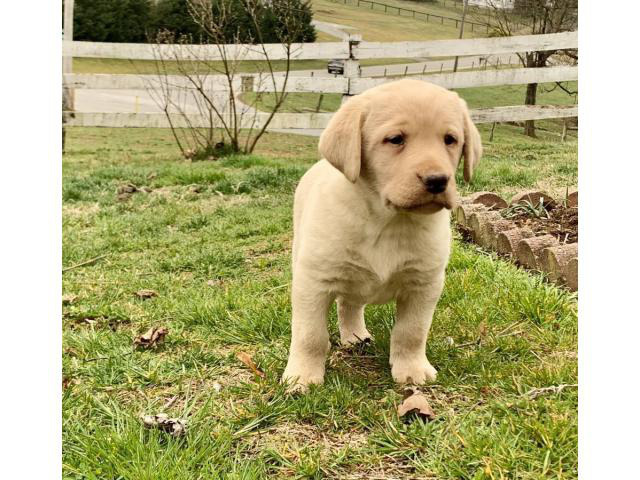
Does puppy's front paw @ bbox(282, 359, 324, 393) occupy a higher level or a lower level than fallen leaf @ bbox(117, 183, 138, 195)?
higher

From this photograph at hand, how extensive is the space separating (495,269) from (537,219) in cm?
81

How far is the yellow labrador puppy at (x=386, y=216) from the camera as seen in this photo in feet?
6.99

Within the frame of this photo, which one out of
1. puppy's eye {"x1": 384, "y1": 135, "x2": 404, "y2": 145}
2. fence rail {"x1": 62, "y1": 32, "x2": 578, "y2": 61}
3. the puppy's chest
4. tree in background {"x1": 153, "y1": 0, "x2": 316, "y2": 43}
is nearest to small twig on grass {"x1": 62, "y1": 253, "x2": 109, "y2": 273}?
the puppy's chest

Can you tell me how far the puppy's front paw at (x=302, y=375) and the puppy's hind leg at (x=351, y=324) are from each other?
0.44 m

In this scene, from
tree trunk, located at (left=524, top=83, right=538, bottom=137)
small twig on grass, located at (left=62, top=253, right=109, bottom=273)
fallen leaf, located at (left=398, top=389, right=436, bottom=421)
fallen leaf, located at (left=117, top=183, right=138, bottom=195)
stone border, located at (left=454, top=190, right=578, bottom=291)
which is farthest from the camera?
tree trunk, located at (left=524, top=83, right=538, bottom=137)

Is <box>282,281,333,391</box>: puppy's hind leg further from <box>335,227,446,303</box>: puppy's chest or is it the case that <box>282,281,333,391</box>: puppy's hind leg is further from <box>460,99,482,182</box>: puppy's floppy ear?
<box>460,99,482,182</box>: puppy's floppy ear

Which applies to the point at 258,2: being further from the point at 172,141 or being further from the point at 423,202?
the point at 423,202

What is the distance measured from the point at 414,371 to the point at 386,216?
2.11 ft

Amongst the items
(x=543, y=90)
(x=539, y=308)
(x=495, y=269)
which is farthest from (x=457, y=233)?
(x=543, y=90)

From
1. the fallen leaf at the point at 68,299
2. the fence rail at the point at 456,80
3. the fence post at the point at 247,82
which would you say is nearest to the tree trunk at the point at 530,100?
the fence rail at the point at 456,80

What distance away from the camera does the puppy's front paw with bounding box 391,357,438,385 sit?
251 centimetres

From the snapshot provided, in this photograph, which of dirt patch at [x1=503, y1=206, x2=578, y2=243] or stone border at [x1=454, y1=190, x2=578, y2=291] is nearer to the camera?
stone border at [x1=454, y1=190, x2=578, y2=291]

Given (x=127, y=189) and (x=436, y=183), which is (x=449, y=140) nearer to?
(x=436, y=183)

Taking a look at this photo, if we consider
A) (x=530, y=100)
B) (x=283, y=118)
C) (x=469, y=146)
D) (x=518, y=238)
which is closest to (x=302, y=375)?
(x=469, y=146)
